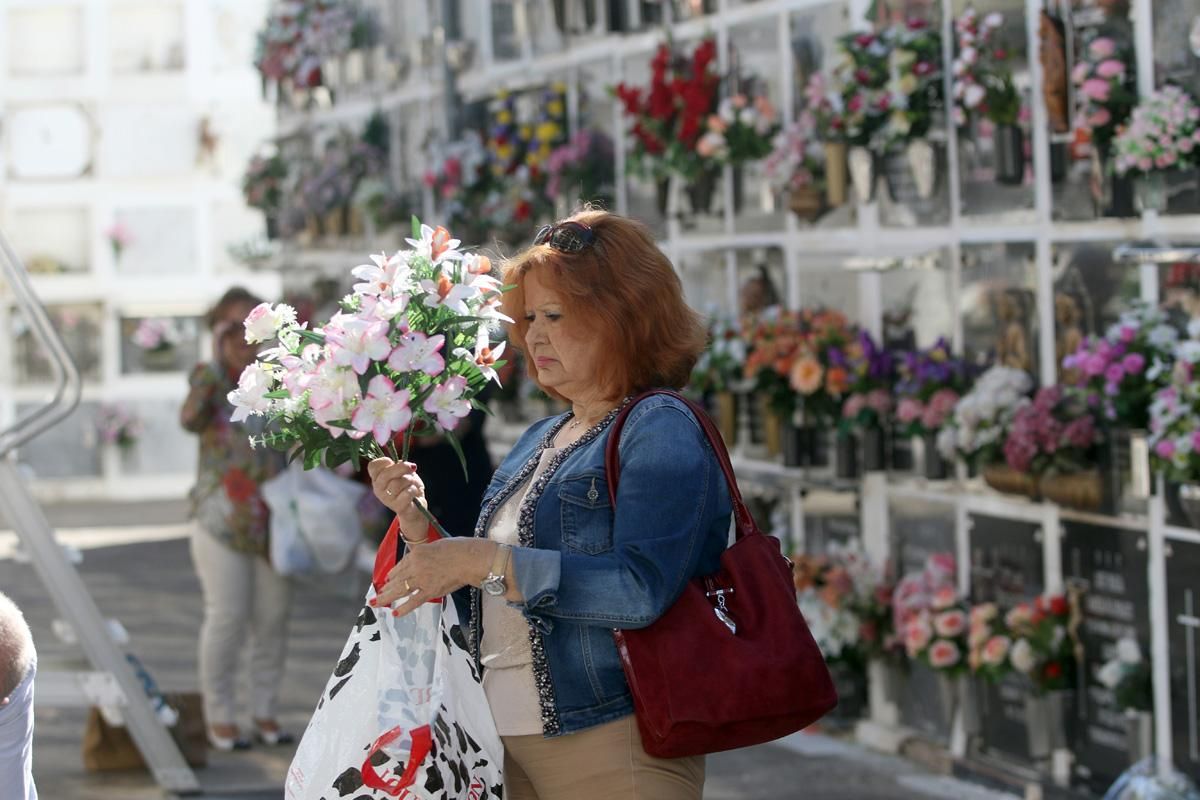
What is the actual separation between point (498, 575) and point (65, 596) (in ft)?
10.7

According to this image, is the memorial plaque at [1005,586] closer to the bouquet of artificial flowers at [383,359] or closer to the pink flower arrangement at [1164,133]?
the pink flower arrangement at [1164,133]

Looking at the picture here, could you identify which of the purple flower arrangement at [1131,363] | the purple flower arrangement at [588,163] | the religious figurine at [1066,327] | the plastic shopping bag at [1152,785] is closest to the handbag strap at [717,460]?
the purple flower arrangement at [1131,363]

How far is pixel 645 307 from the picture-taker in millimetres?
2615

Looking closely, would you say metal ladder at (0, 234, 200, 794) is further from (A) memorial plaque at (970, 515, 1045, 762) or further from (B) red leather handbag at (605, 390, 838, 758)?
(B) red leather handbag at (605, 390, 838, 758)

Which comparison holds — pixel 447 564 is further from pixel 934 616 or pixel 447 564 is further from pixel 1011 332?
pixel 934 616

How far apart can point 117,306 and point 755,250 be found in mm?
12158

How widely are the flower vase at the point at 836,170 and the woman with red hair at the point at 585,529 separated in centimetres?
356

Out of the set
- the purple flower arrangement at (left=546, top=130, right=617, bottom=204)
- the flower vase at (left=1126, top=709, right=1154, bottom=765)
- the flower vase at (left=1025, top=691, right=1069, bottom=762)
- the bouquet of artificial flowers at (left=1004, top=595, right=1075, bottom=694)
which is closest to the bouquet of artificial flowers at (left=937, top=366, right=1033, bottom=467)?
the bouquet of artificial flowers at (left=1004, top=595, right=1075, bottom=694)

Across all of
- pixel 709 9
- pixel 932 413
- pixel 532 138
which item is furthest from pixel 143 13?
pixel 932 413

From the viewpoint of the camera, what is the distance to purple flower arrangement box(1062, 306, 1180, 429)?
4.52 m

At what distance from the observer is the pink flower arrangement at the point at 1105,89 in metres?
4.77

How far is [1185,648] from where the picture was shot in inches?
189

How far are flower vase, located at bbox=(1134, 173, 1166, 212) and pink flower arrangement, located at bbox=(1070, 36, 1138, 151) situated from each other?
0.49 feet

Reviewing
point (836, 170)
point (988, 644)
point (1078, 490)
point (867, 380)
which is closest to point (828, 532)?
point (867, 380)
